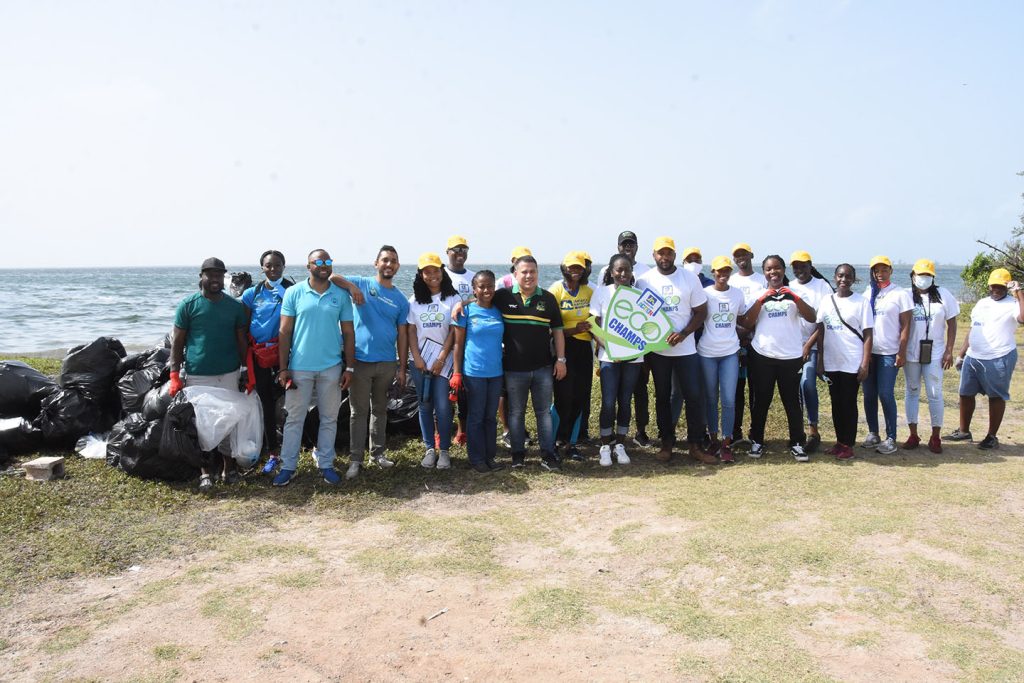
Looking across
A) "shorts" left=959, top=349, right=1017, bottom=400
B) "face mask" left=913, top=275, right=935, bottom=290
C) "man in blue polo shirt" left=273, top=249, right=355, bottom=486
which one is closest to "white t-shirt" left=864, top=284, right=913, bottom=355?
"face mask" left=913, top=275, right=935, bottom=290

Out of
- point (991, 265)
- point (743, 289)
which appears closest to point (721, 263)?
point (743, 289)

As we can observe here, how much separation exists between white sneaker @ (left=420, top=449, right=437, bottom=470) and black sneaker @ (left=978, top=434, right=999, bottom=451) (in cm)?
537

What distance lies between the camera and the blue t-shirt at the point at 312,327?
5922mm

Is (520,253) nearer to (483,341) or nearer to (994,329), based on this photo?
(483,341)

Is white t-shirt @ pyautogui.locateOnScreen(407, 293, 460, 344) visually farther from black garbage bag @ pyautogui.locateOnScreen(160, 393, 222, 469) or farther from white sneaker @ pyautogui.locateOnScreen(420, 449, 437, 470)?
black garbage bag @ pyautogui.locateOnScreen(160, 393, 222, 469)

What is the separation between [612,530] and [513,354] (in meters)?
1.86

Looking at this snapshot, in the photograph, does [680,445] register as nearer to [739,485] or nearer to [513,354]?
[739,485]

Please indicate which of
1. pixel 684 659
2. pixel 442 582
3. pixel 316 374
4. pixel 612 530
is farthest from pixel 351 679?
pixel 316 374

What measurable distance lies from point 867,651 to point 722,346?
351cm

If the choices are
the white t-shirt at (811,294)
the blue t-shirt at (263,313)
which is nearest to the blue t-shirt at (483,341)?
the blue t-shirt at (263,313)

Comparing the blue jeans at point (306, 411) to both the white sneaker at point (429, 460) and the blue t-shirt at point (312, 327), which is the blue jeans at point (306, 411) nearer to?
the blue t-shirt at point (312, 327)

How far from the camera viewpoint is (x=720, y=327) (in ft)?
21.8

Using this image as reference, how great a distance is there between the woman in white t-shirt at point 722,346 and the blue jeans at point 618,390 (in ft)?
2.11

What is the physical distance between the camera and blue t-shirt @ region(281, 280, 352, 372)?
5922 mm
